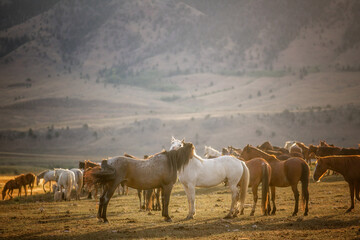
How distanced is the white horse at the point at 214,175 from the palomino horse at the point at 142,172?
1.29 ft

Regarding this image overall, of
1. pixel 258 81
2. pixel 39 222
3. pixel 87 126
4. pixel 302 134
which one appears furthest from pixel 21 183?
pixel 258 81

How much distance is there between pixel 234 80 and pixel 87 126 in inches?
4303

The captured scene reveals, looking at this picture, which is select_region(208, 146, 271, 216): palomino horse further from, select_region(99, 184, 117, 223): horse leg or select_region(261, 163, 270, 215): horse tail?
select_region(99, 184, 117, 223): horse leg

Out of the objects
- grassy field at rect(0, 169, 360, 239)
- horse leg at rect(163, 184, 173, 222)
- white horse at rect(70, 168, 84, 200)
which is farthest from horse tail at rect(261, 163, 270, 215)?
white horse at rect(70, 168, 84, 200)

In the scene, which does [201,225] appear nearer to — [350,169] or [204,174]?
[204,174]

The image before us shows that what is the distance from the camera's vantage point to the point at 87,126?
103m

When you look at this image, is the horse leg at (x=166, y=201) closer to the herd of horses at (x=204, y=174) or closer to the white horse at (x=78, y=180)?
the herd of horses at (x=204, y=174)

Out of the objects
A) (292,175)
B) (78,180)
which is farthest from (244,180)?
(78,180)

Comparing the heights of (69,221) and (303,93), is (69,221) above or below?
below

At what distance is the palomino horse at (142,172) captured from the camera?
13.3 m

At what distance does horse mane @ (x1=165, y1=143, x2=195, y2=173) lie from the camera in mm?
14280

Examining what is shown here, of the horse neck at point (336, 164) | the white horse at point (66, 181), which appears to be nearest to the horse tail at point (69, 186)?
the white horse at point (66, 181)

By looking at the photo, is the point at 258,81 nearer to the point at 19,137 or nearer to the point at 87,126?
the point at 87,126

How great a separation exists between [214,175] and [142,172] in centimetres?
283
